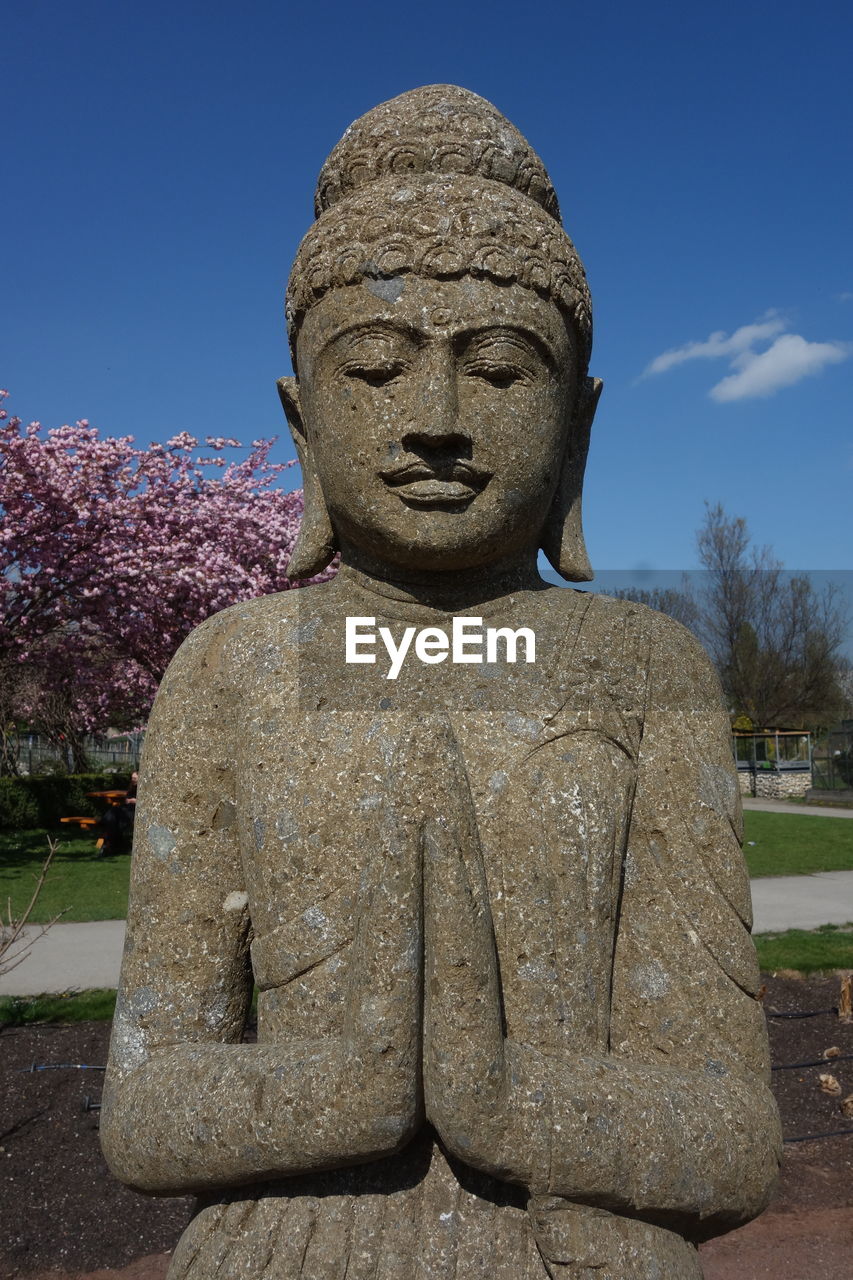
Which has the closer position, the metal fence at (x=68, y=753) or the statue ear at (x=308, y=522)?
the statue ear at (x=308, y=522)

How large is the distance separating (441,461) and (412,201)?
1.95ft

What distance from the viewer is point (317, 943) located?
2.13 metres

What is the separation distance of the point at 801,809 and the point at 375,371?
26783mm

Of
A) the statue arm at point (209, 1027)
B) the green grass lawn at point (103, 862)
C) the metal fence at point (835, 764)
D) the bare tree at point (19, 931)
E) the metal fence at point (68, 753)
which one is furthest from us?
the metal fence at point (68, 753)

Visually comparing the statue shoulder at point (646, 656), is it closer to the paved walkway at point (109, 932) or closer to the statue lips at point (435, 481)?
the statue lips at point (435, 481)

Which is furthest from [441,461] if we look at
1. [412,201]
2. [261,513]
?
[261,513]

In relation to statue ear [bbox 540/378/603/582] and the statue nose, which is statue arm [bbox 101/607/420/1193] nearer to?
the statue nose

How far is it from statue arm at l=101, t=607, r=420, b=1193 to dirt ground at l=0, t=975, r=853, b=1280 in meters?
3.53

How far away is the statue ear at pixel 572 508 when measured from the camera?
2.65 m

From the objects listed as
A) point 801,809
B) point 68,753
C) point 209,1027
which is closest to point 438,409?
point 209,1027

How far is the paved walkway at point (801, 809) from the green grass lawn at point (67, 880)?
1591 centimetres

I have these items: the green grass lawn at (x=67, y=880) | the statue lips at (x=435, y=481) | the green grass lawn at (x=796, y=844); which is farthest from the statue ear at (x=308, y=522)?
the green grass lawn at (x=796, y=844)

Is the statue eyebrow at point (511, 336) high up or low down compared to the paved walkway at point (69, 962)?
up

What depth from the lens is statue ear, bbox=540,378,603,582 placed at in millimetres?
2654
